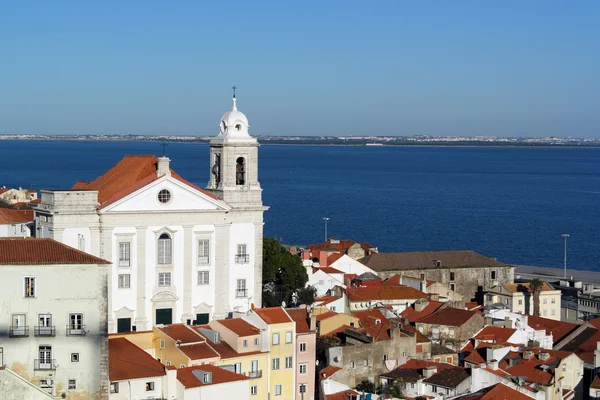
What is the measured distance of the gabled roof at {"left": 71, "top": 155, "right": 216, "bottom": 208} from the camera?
35588 mm

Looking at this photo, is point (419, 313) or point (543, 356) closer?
point (543, 356)

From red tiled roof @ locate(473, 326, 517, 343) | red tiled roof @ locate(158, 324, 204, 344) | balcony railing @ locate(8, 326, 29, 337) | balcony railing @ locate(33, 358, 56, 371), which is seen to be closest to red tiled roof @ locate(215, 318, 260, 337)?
red tiled roof @ locate(158, 324, 204, 344)

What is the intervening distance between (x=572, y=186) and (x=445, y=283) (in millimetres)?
110936

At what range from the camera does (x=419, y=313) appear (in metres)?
40.2

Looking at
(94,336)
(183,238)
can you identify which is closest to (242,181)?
(183,238)

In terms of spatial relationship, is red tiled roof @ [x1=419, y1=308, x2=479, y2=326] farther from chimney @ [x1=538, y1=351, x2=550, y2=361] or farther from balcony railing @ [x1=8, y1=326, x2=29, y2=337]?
balcony railing @ [x1=8, y1=326, x2=29, y2=337]

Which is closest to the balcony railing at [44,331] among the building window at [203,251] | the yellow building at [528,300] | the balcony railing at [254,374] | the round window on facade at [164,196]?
the balcony railing at [254,374]

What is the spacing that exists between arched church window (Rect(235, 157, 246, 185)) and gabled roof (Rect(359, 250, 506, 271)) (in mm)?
18559

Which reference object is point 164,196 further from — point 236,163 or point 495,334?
point 495,334

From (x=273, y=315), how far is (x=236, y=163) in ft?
27.7

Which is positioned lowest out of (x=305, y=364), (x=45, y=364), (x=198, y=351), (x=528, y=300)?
(x=528, y=300)

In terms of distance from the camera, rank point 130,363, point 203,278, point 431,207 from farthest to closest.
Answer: point 431,207
point 203,278
point 130,363

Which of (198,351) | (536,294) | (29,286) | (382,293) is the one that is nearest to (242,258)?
(198,351)

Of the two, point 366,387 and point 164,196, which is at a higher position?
point 164,196
